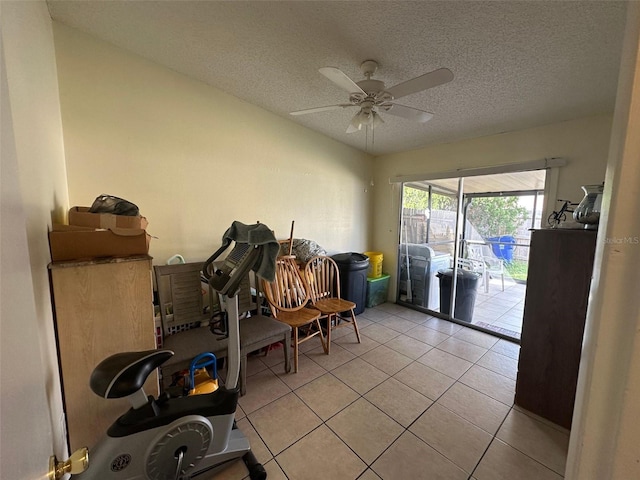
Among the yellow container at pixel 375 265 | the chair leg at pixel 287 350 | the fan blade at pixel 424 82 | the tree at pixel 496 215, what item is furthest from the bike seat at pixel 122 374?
the tree at pixel 496 215

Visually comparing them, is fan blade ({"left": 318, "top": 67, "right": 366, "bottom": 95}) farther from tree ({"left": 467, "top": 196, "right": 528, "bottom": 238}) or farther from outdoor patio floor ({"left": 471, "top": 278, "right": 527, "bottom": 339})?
outdoor patio floor ({"left": 471, "top": 278, "right": 527, "bottom": 339})

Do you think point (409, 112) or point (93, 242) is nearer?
point (93, 242)

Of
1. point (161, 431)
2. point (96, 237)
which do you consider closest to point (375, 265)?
point (161, 431)

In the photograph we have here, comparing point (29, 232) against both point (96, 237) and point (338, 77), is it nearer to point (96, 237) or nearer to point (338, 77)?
point (96, 237)

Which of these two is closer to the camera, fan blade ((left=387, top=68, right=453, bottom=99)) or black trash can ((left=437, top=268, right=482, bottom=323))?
fan blade ((left=387, top=68, right=453, bottom=99))

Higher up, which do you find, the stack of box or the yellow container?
the stack of box

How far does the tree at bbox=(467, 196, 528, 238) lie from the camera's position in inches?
130

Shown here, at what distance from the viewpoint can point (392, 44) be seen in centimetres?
158

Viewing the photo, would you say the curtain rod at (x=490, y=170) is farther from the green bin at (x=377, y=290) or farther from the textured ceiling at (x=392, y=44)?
the green bin at (x=377, y=290)

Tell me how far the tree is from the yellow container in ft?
4.54

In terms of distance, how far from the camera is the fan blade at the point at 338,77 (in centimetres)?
140

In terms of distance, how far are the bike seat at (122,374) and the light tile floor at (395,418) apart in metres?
Result: 0.80

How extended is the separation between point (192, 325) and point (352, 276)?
75.4 inches

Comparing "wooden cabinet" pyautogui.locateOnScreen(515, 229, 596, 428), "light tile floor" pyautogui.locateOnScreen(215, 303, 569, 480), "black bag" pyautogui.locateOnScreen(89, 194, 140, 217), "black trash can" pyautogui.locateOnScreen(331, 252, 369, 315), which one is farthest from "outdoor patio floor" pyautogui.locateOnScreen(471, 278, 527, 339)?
"black bag" pyautogui.locateOnScreen(89, 194, 140, 217)
